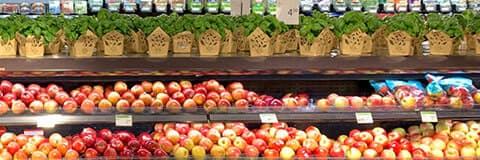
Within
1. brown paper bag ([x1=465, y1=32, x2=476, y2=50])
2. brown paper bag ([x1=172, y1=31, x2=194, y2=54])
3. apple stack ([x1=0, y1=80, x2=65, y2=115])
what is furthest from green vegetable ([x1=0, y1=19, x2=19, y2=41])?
brown paper bag ([x1=465, y1=32, x2=476, y2=50])

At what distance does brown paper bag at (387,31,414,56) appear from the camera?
127 inches

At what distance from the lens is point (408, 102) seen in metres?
3.58

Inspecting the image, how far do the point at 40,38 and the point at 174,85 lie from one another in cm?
77

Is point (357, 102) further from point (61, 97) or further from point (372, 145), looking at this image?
point (61, 97)

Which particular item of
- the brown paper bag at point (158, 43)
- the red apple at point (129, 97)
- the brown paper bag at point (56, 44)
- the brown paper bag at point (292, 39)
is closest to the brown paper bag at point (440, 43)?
the brown paper bag at point (292, 39)

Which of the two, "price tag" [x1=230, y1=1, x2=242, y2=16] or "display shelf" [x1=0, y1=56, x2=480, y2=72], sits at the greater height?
"price tag" [x1=230, y1=1, x2=242, y2=16]

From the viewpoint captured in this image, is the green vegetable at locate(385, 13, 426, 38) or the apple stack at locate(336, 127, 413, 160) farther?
the apple stack at locate(336, 127, 413, 160)

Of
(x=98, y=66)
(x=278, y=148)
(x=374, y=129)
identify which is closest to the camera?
(x=98, y=66)

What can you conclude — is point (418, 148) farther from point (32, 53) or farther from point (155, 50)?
point (32, 53)

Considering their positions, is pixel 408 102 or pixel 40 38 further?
pixel 408 102

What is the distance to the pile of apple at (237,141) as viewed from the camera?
340 centimetres

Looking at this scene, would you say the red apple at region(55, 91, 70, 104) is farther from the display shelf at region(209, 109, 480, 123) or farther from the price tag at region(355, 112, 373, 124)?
the price tag at region(355, 112, 373, 124)

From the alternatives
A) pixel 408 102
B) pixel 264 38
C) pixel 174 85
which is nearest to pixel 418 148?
pixel 408 102

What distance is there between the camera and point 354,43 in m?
3.25
